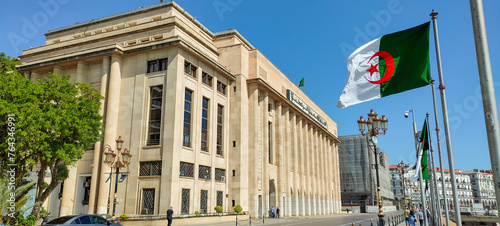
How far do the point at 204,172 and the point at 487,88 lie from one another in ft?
Result: 112

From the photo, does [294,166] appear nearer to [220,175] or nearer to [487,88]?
[220,175]

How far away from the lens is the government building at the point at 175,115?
113ft

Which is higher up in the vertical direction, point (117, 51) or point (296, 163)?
point (117, 51)

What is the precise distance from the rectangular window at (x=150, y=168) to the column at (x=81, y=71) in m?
12.5

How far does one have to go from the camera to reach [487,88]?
5949mm

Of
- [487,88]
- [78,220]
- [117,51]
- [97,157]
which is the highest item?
[117,51]

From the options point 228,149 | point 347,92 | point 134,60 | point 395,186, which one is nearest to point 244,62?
point 228,149

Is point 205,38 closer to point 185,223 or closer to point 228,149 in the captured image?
point 228,149

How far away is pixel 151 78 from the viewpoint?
121ft

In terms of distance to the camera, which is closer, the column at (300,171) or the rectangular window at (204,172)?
the rectangular window at (204,172)

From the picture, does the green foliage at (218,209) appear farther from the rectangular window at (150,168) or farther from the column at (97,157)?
the column at (97,157)

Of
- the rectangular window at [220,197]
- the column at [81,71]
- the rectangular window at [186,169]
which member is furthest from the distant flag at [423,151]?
the column at [81,71]

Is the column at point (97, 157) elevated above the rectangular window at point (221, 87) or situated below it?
below

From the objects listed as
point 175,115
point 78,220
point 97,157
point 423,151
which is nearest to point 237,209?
point 175,115
